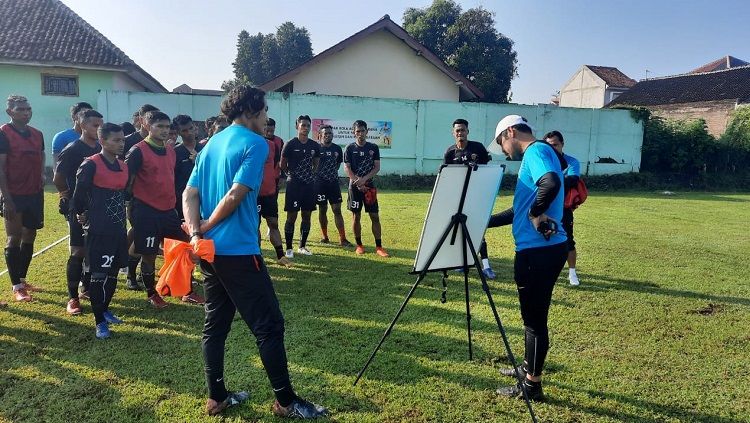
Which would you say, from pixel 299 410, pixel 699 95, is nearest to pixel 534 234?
pixel 299 410

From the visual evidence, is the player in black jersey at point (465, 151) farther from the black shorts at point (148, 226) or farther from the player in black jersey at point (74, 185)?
the player in black jersey at point (74, 185)

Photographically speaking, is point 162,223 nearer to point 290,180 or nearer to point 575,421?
point 290,180

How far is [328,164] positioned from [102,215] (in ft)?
13.4

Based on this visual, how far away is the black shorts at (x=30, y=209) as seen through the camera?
551 centimetres

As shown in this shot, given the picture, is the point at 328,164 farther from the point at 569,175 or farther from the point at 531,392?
the point at 531,392

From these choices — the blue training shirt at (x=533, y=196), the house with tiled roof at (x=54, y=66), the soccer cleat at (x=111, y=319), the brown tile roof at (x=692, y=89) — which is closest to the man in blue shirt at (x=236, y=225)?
the blue training shirt at (x=533, y=196)

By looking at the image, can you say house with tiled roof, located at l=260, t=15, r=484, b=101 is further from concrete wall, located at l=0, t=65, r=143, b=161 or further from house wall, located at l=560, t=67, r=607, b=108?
house wall, located at l=560, t=67, r=607, b=108

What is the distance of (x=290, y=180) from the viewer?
7.89 meters

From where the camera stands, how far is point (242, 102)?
3164mm

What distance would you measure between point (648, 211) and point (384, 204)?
7566mm

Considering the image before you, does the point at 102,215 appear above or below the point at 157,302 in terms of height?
above

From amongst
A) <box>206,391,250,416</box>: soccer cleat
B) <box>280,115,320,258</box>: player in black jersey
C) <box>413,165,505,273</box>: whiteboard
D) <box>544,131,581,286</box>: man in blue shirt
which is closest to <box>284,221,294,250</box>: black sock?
<box>280,115,320,258</box>: player in black jersey

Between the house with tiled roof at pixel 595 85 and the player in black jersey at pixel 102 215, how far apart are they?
5140cm

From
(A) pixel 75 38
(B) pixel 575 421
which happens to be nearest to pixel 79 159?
(B) pixel 575 421
